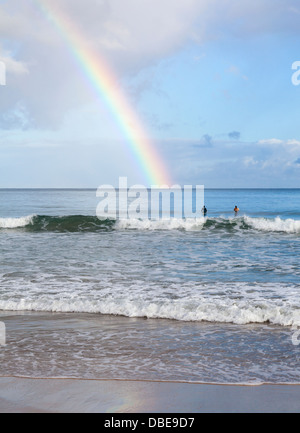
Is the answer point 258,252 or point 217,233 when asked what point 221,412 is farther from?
point 217,233

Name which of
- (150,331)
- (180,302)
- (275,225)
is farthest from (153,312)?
(275,225)

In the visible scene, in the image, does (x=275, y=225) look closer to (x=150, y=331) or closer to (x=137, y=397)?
(x=150, y=331)

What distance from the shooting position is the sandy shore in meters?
4.39

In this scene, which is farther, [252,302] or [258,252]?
[258,252]

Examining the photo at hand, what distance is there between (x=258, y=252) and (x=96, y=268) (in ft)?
22.6

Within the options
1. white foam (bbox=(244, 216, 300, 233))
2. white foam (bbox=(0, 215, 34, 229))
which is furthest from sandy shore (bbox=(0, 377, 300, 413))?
white foam (bbox=(0, 215, 34, 229))

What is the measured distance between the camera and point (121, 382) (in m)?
5.20

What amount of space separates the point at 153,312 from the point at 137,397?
155 inches

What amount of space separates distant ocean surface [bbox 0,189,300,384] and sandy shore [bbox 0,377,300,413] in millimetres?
313

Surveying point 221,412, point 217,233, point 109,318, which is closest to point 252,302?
point 109,318

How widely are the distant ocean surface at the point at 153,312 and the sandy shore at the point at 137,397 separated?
1.03ft

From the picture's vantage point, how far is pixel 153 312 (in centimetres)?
865
